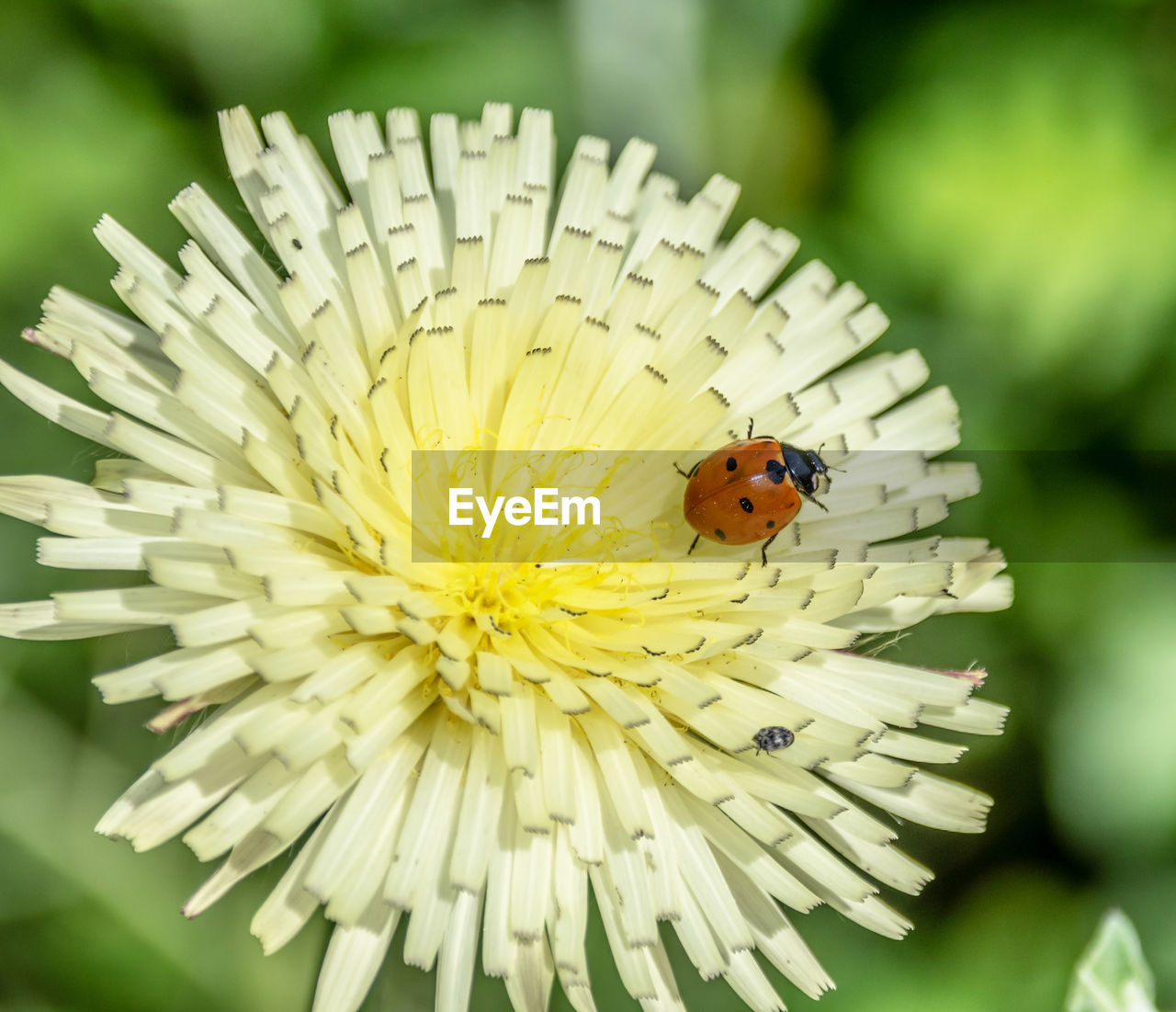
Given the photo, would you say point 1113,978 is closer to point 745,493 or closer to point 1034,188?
point 745,493

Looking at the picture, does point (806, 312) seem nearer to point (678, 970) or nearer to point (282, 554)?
point (282, 554)

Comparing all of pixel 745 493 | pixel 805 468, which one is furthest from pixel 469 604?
pixel 805 468

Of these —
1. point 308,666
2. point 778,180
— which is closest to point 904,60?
point 778,180

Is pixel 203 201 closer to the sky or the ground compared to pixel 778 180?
closer to the ground

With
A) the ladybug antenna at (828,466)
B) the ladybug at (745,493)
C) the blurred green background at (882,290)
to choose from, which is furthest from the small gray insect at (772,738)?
the blurred green background at (882,290)

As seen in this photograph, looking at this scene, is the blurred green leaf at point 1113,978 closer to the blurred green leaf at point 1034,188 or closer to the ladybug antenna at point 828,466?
the ladybug antenna at point 828,466

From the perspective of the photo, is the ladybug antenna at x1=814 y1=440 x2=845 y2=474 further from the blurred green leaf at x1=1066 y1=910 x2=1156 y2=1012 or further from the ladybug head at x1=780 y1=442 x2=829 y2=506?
the blurred green leaf at x1=1066 y1=910 x2=1156 y2=1012
